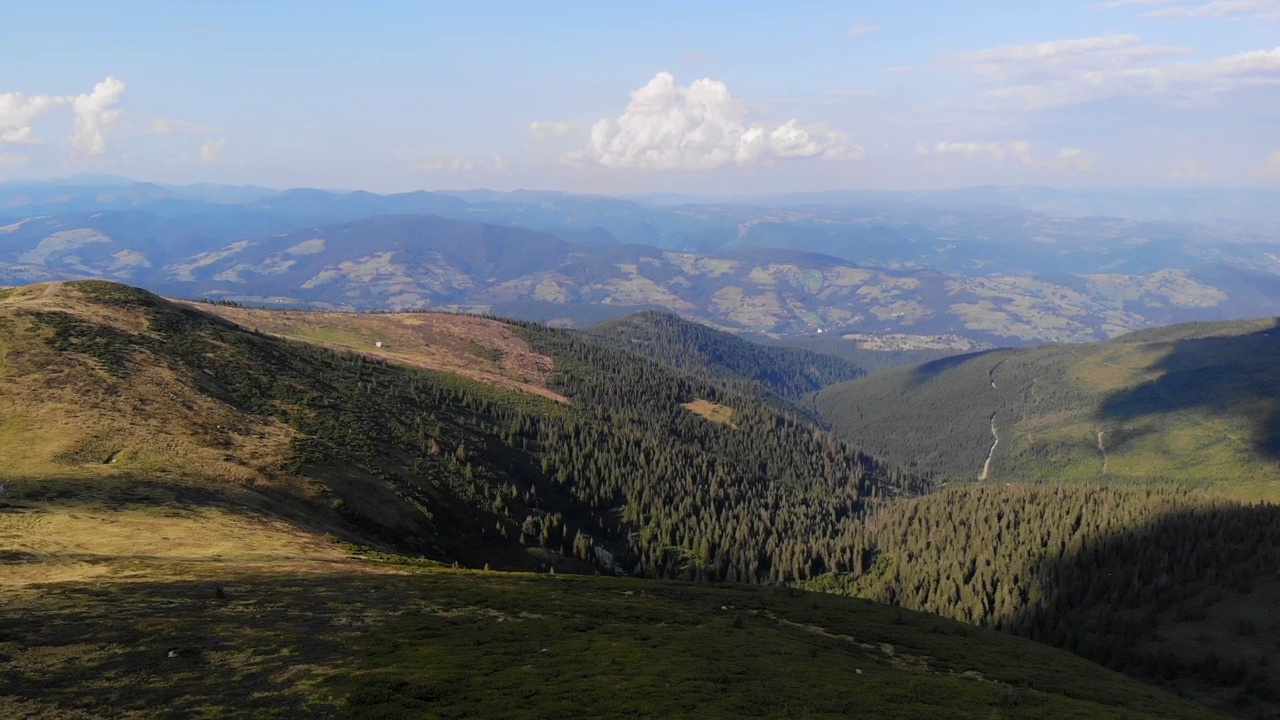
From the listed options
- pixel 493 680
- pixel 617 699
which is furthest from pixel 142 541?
pixel 617 699

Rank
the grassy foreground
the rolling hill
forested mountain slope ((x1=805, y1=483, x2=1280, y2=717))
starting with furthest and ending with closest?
forested mountain slope ((x1=805, y1=483, x2=1280, y2=717))
the rolling hill
the grassy foreground

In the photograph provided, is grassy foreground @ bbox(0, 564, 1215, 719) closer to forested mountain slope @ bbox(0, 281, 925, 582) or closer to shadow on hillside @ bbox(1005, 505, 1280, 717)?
forested mountain slope @ bbox(0, 281, 925, 582)

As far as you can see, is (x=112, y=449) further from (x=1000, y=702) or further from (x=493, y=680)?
(x=1000, y=702)

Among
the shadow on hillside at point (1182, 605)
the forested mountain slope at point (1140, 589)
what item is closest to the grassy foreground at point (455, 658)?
the shadow on hillside at point (1182, 605)

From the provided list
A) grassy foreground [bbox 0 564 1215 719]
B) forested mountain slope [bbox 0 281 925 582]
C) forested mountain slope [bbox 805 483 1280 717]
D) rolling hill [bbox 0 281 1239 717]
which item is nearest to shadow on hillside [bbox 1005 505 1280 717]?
forested mountain slope [bbox 805 483 1280 717]

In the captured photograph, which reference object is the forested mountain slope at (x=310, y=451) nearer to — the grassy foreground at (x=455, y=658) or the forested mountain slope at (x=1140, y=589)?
the grassy foreground at (x=455, y=658)

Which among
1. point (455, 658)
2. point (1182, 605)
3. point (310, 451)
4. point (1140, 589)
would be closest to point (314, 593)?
point (455, 658)

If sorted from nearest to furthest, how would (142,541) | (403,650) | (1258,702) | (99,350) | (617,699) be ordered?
(617,699)
(403,650)
(142,541)
(1258,702)
(99,350)
